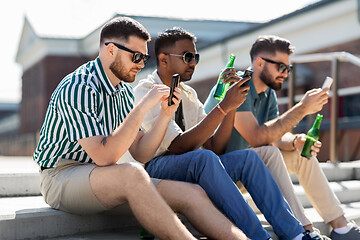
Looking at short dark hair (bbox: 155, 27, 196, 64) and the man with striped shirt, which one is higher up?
short dark hair (bbox: 155, 27, 196, 64)

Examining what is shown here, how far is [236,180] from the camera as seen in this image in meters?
2.97

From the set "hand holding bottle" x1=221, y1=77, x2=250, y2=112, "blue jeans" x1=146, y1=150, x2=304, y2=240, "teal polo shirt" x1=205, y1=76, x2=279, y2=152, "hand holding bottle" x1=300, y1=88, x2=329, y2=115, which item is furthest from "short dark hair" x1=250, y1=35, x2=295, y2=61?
"blue jeans" x1=146, y1=150, x2=304, y2=240

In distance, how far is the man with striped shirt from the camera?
2.43m

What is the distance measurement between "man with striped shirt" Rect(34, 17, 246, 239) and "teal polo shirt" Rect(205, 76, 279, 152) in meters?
0.89

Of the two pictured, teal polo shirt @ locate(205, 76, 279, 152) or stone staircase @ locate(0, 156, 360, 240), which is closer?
stone staircase @ locate(0, 156, 360, 240)

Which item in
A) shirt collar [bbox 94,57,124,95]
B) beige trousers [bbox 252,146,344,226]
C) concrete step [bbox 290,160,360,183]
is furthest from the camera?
concrete step [bbox 290,160,360,183]

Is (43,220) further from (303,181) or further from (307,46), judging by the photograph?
(307,46)

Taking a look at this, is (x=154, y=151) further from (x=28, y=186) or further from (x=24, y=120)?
(x=24, y=120)

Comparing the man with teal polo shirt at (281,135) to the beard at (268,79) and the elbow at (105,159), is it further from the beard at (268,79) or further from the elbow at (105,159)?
the elbow at (105,159)

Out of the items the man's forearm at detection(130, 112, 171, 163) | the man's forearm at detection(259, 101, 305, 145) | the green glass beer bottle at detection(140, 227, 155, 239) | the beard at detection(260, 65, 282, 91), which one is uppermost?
the beard at detection(260, 65, 282, 91)

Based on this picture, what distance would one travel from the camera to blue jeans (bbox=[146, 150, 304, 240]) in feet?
8.71

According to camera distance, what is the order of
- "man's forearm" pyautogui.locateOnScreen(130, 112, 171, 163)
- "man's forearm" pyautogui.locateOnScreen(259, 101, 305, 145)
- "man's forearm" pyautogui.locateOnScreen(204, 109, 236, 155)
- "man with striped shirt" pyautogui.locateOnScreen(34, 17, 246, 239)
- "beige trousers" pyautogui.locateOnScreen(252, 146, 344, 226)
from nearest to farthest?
"man with striped shirt" pyautogui.locateOnScreen(34, 17, 246, 239), "man's forearm" pyautogui.locateOnScreen(130, 112, 171, 163), "beige trousers" pyautogui.locateOnScreen(252, 146, 344, 226), "man's forearm" pyautogui.locateOnScreen(204, 109, 236, 155), "man's forearm" pyautogui.locateOnScreen(259, 101, 305, 145)

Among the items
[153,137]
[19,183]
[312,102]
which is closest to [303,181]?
[312,102]

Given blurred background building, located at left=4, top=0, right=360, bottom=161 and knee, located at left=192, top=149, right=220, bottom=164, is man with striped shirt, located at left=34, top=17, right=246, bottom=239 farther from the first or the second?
blurred background building, located at left=4, top=0, right=360, bottom=161
